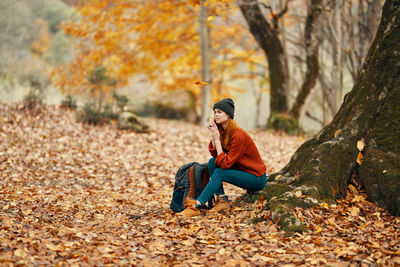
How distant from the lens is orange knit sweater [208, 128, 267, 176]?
417cm

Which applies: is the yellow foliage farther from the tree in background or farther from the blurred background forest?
the tree in background

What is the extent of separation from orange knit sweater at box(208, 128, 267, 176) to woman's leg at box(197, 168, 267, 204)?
71mm

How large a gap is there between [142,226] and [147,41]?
427 inches

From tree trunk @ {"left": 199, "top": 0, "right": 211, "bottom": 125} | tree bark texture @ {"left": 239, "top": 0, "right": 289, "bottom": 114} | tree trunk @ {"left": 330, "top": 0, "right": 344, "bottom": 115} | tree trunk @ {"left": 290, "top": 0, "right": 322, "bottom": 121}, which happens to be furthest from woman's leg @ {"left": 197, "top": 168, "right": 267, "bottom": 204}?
tree trunk @ {"left": 199, "top": 0, "right": 211, "bottom": 125}

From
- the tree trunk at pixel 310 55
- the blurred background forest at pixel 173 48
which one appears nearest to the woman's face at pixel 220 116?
the blurred background forest at pixel 173 48

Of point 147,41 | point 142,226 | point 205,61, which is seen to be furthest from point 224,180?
point 147,41

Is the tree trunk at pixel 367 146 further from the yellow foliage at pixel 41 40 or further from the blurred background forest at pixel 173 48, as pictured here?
the yellow foliage at pixel 41 40

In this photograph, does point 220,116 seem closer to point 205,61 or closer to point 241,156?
point 241,156

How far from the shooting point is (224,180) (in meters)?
4.28

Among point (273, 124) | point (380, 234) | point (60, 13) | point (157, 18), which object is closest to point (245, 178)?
point (380, 234)

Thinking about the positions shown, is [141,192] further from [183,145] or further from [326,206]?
[183,145]

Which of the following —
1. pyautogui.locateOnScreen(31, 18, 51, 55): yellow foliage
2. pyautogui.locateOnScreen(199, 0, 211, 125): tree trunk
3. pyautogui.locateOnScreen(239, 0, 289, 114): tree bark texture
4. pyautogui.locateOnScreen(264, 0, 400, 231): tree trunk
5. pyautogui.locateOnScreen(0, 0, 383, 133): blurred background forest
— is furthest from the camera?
pyautogui.locateOnScreen(31, 18, 51, 55): yellow foliage

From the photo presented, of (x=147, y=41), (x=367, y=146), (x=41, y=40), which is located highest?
(x=41, y=40)

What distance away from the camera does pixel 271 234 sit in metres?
3.52
